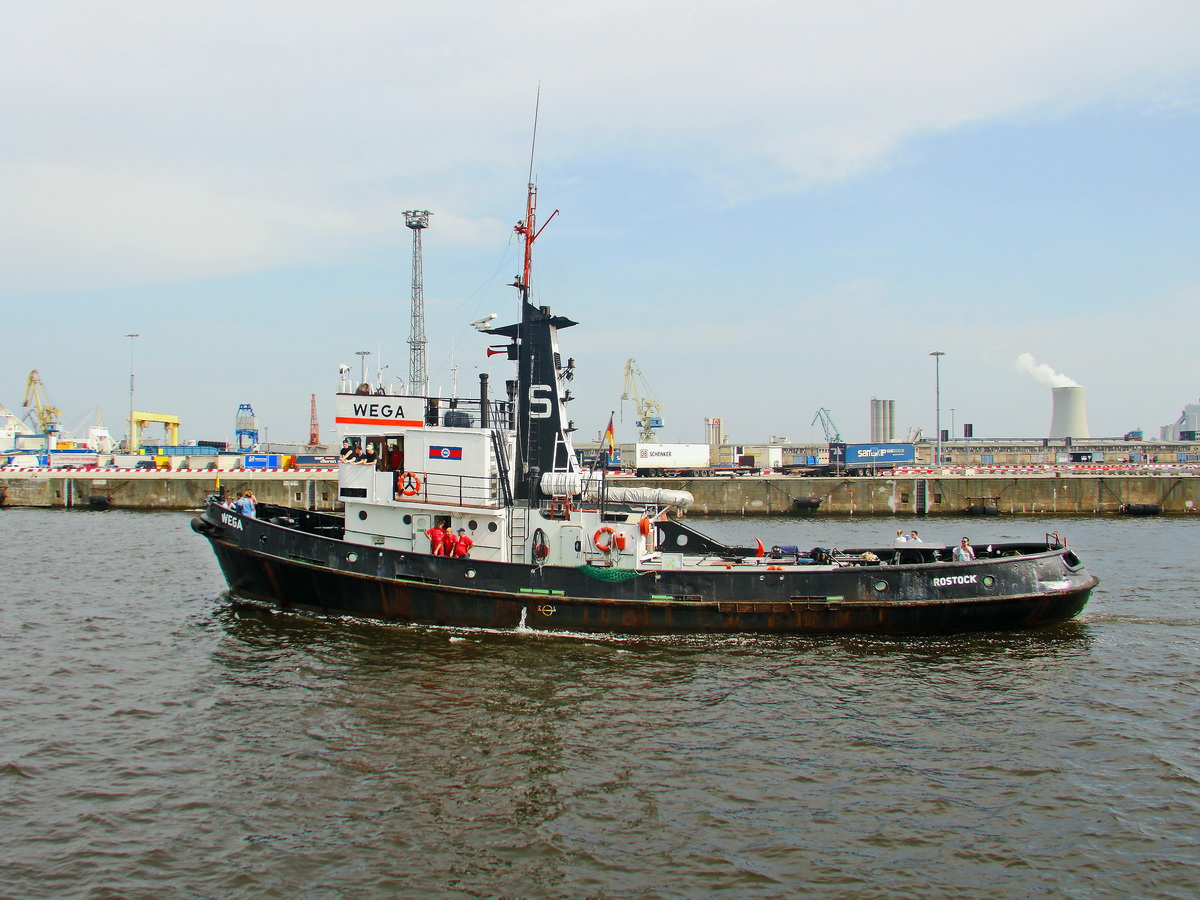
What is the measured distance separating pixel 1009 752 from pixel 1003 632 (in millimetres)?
6772

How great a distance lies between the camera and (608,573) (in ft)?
52.5

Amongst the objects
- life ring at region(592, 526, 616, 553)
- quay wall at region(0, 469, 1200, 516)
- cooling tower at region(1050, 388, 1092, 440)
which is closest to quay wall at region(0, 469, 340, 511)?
quay wall at region(0, 469, 1200, 516)

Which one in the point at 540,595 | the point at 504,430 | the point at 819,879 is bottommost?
the point at 819,879

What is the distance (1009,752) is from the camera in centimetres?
1062

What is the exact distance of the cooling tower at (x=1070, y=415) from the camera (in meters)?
113

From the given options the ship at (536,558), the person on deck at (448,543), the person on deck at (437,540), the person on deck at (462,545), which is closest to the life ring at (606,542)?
the ship at (536,558)

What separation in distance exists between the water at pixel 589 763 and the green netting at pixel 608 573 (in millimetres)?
1282

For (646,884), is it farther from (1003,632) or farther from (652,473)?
(652,473)

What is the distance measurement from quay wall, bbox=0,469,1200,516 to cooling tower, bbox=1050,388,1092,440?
239 feet

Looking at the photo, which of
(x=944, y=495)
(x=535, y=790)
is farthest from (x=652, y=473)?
(x=535, y=790)

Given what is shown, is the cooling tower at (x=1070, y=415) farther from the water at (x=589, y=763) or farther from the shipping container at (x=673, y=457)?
the water at (x=589, y=763)

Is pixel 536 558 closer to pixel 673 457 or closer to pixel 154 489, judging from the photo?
pixel 154 489

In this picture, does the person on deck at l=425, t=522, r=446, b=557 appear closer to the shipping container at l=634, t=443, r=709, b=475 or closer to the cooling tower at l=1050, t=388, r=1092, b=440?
the shipping container at l=634, t=443, r=709, b=475

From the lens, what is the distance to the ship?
16047mm
